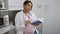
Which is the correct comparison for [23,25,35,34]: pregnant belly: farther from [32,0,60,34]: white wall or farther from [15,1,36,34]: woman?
[32,0,60,34]: white wall

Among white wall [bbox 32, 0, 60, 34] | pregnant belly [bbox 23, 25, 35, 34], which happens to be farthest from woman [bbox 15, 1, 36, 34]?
white wall [bbox 32, 0, 60, 34]

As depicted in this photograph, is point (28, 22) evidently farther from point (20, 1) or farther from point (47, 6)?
point (47, 6)

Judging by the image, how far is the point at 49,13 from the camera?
8.07 ft

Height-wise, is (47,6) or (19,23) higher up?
(47,6)

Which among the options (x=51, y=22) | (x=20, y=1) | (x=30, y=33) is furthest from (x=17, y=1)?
(x=51, y=22)

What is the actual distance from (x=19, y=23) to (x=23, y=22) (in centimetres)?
5

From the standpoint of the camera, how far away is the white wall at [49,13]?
2.43 meters

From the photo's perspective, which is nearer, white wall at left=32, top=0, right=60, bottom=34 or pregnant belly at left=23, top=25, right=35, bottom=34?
pregnant belly at left=23, top=25, right=35, bottom=34

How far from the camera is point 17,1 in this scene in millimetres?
1981

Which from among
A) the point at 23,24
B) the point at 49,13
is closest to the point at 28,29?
the point at 23,24

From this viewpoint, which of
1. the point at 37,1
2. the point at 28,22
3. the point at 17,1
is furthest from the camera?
the point at 37,1

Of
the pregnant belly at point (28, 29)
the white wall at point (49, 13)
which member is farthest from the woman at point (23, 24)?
the white wall at point (49, 13)

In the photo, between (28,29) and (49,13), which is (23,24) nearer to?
(28,29)

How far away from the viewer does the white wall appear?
2.43 m
